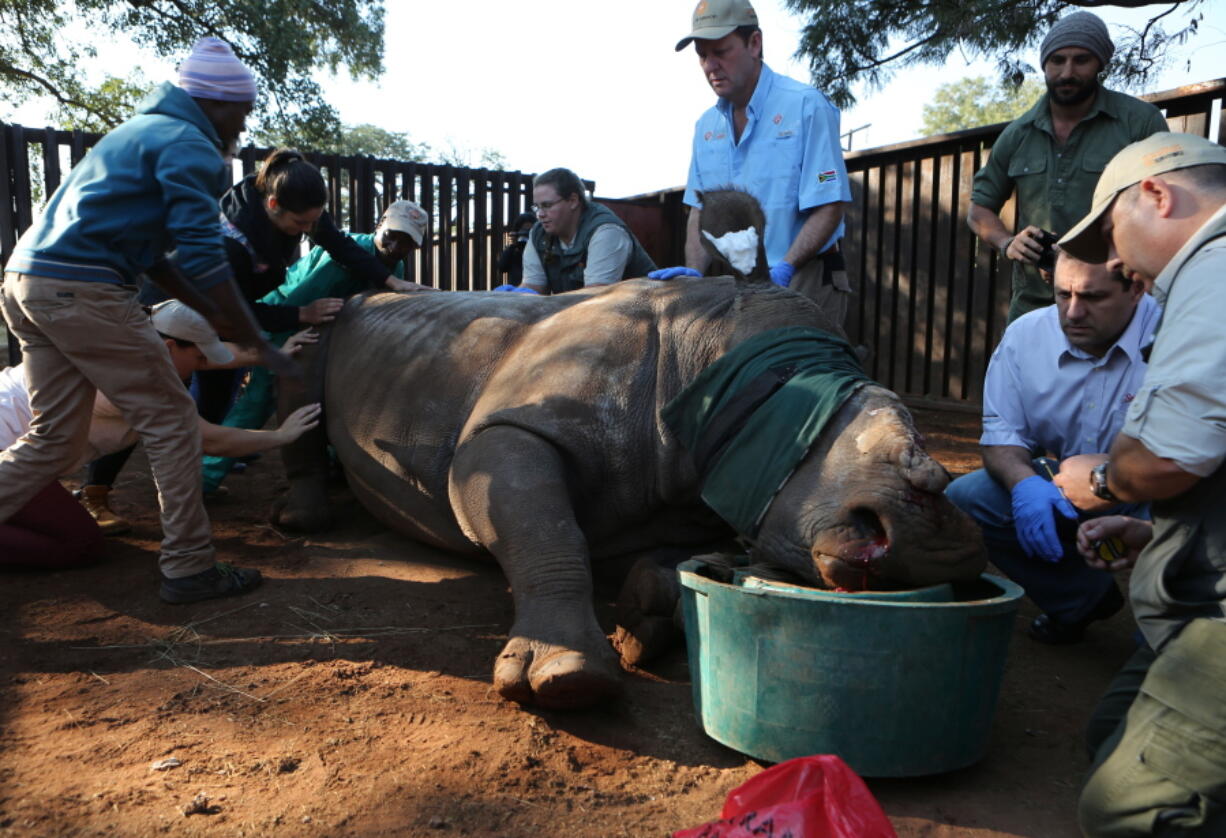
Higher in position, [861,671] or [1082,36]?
[1082,36]

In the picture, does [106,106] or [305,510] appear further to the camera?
[106,106]

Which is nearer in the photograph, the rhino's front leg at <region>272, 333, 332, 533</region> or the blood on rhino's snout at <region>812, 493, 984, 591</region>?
the blood on rhino's snout at <region>812, 493, 984, 591</region>

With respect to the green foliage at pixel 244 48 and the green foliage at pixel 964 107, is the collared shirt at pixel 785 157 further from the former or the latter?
the green foliage at pixel 964 107

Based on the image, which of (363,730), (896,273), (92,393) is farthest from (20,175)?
(896,273)

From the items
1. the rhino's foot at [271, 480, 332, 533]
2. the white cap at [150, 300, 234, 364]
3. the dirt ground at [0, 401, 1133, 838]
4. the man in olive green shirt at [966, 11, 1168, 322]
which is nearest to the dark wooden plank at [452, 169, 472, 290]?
the rhino's foot at [271, 480, 332, 533]

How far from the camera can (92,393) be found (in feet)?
13.8

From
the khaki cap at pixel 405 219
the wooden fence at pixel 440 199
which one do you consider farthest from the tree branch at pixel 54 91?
the khaki cap at pixel 405 219

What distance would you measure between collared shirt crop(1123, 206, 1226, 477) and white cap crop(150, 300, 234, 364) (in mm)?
3780

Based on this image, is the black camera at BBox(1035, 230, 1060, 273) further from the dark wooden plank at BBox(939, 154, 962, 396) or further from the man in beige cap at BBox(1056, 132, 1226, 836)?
the dark wooden plank at BBox(939, 154, 962, 396)

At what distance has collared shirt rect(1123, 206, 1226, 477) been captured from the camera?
2203mm

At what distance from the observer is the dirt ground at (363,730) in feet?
8.55

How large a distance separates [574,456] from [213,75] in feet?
7.04

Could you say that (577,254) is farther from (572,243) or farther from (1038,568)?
(1038,568)

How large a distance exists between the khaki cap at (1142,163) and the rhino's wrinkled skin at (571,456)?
75 centimetres
